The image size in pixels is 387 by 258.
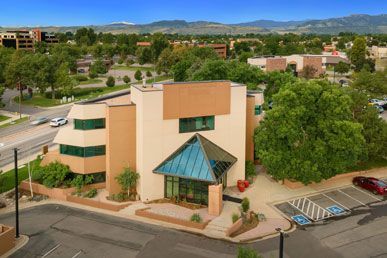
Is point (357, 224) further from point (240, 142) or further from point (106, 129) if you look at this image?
point (106, 129)

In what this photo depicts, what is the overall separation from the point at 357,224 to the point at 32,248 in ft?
75.2

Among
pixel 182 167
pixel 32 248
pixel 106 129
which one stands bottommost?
pixel 32 248

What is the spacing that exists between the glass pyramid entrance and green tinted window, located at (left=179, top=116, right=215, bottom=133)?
746 millimetres

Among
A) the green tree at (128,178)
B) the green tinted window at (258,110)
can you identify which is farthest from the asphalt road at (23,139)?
→ the green tinted window at (258,110)

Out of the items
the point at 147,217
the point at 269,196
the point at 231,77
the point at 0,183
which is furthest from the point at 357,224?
the point at 231,77

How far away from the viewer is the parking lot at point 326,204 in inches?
1277

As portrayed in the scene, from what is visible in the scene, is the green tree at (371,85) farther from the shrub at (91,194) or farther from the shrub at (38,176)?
the shrub at (38,176)

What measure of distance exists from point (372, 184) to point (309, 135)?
724cm

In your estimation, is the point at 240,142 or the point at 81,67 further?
the point at 81,67

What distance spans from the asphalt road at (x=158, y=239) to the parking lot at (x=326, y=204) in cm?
108

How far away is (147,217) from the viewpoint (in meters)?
32.0

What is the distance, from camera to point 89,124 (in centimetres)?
3581

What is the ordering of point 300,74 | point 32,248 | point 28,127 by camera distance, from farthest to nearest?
point 300,74 < point 28,127 < point 32,248

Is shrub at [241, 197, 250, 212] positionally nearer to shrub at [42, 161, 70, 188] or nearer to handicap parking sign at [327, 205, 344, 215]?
handicap parking sign at [327, 205, 344, 215]
